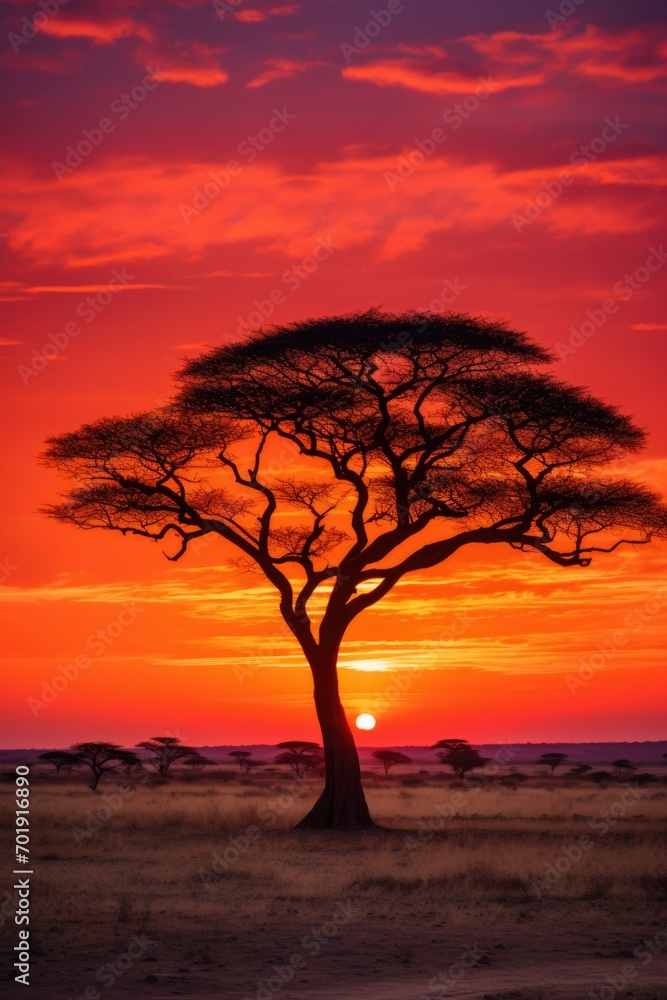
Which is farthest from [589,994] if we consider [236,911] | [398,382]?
[398,382]

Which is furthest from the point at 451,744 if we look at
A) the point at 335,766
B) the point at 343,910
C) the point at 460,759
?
the point at 343,910

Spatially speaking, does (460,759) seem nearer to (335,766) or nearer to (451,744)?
(451,744)

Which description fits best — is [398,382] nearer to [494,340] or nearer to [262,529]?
[494,340]

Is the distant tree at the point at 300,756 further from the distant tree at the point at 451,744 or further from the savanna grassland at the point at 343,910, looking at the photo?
the savanna grassland at the point at 343,910

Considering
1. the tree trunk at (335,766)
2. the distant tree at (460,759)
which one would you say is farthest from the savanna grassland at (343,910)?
the distant tree at (460,759)

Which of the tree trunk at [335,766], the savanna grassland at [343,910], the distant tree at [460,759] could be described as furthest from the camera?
the distant tree at [460,759]

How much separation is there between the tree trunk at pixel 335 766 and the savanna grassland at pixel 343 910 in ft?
2.47

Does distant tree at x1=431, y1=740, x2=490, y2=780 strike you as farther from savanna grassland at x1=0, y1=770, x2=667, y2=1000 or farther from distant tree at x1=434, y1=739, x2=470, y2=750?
savanna grassland at x1=0, y1=770, x2=667, y2=1000

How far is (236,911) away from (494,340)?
13989mm

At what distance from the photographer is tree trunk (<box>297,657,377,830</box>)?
25000 mm

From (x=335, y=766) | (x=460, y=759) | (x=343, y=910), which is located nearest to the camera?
(x=343, y=910)

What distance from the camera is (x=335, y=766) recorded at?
997 inches

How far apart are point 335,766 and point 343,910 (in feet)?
35.0

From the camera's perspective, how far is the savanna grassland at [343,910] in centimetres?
1054
